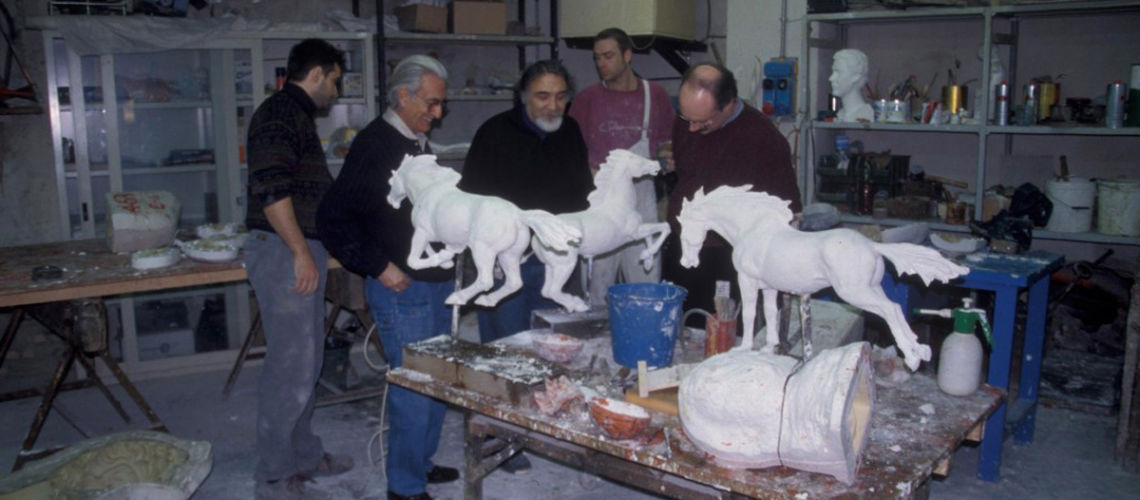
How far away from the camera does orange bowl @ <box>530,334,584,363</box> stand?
2668 millimetres

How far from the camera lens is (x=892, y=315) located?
213cm

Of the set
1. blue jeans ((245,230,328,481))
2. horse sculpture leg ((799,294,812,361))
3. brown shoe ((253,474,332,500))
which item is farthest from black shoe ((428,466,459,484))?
horse sculpture leg ((799,294,812,361))

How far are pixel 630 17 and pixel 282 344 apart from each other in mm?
3129

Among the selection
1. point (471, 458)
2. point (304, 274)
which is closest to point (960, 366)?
point (471, 458)

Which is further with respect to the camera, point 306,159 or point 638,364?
point 306,159

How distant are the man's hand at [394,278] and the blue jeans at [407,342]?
50 millimetres

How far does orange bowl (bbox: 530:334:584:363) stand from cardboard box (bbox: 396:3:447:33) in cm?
343

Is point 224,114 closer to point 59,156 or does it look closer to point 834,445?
point 59,156

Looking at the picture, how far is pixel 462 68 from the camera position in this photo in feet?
21.0

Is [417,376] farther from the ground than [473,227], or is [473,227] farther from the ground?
[473,227]

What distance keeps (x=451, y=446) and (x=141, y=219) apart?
1846mm

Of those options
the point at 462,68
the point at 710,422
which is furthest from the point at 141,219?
the point at 710,422

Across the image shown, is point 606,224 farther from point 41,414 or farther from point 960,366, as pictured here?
point 41,414

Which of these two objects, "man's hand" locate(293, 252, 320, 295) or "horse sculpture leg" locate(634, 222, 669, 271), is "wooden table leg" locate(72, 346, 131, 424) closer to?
"man's hand" locate(293, 252, 320, 295)
